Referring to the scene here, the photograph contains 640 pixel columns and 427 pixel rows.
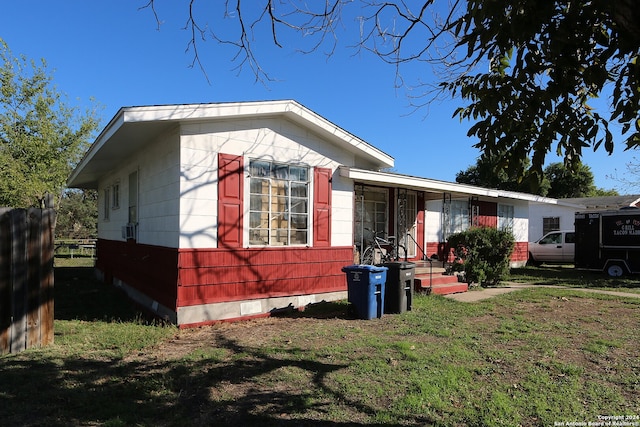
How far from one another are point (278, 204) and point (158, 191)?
2.51m

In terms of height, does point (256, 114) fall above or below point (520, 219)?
above

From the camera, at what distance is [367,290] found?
7676mm

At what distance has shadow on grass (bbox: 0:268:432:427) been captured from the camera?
376cm

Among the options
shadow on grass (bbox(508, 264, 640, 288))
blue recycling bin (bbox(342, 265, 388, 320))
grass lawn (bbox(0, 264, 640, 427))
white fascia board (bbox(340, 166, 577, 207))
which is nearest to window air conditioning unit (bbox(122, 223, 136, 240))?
grass lawn (bbox(0, 264, 640, 427))

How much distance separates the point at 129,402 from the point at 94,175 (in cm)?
1204

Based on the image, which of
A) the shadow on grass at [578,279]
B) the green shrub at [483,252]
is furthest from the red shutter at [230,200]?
the shadow on grass at [578,279]

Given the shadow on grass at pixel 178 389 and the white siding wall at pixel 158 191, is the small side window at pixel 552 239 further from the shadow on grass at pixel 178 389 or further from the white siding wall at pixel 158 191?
the white siding wall at pixel 158 191

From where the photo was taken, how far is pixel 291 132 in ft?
28.8

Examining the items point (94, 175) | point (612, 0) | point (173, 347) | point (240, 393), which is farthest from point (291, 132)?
point (94, 175)

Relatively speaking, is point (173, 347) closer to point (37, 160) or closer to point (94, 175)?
point (94, 175)

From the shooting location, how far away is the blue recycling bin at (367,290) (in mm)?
7668

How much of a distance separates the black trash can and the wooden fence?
5.84 meters

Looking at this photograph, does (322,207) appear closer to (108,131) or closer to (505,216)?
(108,131)

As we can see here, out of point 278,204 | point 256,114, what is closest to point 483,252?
point 278,204
